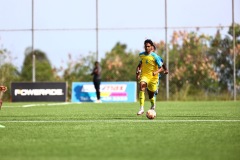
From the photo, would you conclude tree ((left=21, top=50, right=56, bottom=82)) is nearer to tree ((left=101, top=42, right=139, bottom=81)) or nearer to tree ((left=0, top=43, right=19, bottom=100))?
tree ((left=101, top=42, right=139, bottom=81))

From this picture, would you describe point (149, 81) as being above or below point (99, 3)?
below

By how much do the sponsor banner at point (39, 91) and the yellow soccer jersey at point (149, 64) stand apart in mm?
19156

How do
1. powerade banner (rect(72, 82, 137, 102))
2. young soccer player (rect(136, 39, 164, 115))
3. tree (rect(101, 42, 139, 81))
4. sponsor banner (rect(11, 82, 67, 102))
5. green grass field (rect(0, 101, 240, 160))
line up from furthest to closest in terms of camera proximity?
tree (rect(101, 42, 139, 81)), sponsor banner (rect(11, 82, 67, 102)), powerade banner (rect(72, 82, 137, 102)), young soccer player (rect(136, 39, 164, 115)), green grass field (rect(0, 101, 240, 160))

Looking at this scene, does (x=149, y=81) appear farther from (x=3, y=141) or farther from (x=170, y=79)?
(x=170, y=79)

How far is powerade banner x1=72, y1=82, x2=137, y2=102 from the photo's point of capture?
119 feet

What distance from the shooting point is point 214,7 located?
38.1m

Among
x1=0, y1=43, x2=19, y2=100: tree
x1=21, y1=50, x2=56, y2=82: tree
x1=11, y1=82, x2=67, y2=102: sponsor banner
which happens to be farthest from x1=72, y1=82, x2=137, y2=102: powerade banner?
x1=21, y1=50, x2=56, y2=82: tree

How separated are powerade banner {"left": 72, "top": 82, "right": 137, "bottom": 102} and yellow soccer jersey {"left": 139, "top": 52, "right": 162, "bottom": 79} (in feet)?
60.2

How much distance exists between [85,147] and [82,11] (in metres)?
30.6

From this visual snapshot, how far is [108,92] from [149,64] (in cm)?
1885

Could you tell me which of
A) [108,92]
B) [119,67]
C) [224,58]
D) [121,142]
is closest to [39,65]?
[119,67]

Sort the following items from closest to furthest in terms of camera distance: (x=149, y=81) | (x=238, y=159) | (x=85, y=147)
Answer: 1. (x=238, y=159)
2. (x=85, y=147)
3. (x=149, y=81)

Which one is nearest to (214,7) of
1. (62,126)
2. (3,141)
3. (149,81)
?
(149,81)

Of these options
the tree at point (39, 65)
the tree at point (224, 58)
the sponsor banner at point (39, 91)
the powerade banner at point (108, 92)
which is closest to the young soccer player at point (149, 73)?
the powerade banner at point (108, 92)
